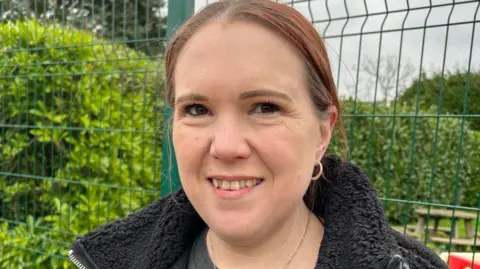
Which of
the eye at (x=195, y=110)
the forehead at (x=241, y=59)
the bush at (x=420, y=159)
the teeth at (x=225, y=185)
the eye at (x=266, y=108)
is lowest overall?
the bush at (x=420, y=159)

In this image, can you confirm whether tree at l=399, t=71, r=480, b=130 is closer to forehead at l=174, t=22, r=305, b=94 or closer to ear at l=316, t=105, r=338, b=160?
ear at l=316, t=105, r=338, b=160

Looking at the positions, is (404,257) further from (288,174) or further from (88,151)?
(88,151)

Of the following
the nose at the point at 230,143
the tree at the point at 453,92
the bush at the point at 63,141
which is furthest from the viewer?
the bush at the point at 63,141

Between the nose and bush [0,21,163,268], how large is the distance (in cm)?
205

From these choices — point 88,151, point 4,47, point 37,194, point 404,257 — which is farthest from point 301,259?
point 4,47

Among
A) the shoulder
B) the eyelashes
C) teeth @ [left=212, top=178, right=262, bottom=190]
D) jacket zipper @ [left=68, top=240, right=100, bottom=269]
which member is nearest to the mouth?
teeth @ [left=212, top=178, right=262, bottom=190]

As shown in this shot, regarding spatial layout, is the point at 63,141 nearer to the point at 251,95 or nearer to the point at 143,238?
the point at 143,238

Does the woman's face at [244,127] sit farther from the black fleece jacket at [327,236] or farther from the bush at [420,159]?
the bush at [420,159]

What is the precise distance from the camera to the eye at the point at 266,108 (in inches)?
46.4

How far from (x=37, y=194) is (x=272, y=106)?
9.69ft

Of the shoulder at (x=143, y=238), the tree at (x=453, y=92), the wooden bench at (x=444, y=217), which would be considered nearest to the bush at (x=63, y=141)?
the shoulder at (x=143, y=238)

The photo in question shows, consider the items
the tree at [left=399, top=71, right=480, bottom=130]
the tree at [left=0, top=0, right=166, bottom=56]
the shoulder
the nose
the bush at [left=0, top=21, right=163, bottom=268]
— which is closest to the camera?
the nose

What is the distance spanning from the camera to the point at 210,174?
3.95ft

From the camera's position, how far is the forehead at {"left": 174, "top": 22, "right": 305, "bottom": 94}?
3.77ft
